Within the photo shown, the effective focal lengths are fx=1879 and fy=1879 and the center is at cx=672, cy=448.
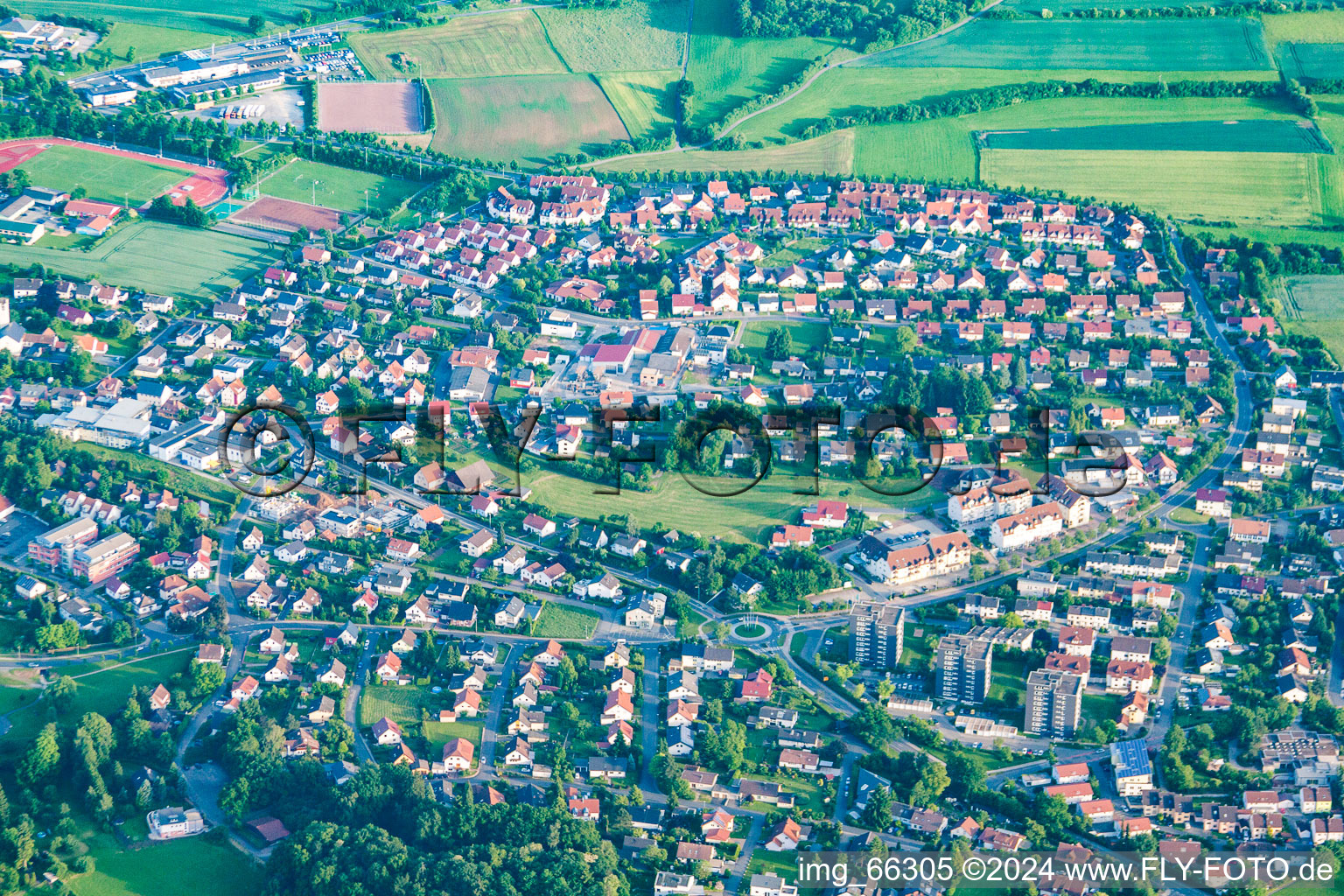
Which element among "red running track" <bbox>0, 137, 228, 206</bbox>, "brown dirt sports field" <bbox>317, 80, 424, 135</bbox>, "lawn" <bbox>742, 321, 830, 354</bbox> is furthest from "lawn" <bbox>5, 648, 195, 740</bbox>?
"brown dirt sports field" <bbox>317, 80, 424, 135</bbox>

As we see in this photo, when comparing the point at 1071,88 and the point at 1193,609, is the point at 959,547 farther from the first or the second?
the point at 1071,88

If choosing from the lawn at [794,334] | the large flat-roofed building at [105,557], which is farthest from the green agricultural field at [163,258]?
the lawn at [794,334]

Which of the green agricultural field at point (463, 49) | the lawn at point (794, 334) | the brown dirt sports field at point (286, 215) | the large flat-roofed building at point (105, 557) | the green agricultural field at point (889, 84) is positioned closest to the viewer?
the large flat-roofed building at point (105, 557)

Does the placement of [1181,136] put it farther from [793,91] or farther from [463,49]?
[463,49]

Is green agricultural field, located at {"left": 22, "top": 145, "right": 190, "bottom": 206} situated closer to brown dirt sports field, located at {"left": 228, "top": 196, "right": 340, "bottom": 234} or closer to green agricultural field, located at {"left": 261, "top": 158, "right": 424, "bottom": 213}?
brown dirt sports field, located at {"left": 228, "top": 196, "right": 340, "bottom": 234}

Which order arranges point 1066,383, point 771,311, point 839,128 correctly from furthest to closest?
point 839,128 < point 771,311 < point 1066,383

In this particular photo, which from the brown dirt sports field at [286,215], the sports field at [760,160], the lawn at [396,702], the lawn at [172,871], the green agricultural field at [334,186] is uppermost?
the sports field at [760,160]

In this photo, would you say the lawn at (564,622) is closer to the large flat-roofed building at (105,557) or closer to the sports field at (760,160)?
the large flat-roofed building at (105,557)

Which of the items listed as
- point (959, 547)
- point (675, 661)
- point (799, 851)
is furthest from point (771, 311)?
point (799, 851)
